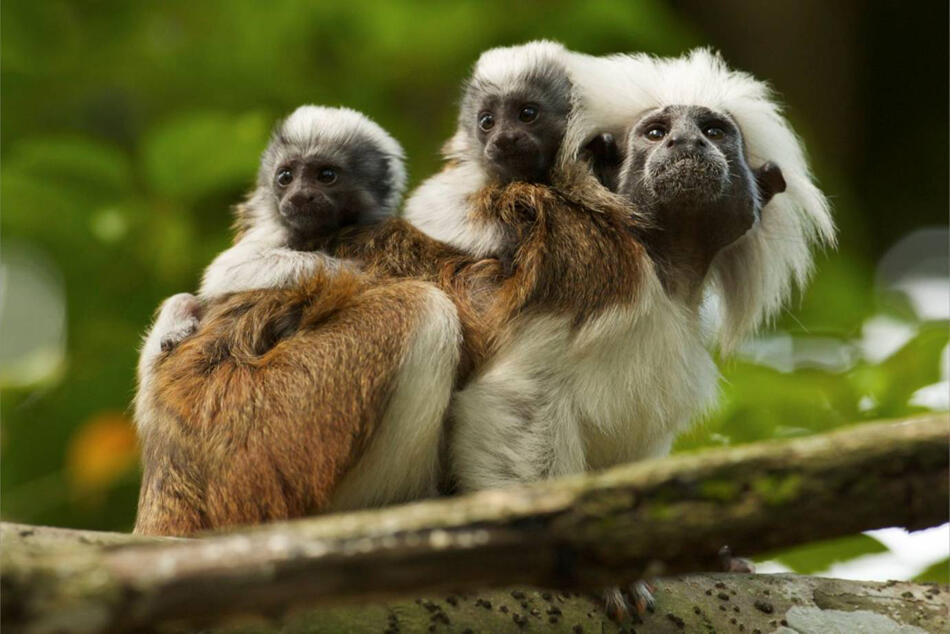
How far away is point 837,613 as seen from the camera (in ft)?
13.6

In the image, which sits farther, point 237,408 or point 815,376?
point 815,376

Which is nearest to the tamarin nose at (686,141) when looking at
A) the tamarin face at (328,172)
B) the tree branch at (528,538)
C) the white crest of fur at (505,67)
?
the white crest of fur at (505,67)

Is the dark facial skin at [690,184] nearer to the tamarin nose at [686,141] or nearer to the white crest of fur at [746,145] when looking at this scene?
the tamarin nose at [686,141]

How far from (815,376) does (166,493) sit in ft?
9.58

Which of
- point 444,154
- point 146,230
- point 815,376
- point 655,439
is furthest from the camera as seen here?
point 146,230

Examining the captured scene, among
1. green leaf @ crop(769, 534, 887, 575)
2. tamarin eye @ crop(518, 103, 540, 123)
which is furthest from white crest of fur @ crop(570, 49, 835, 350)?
green leaf @ crop(769, 534, 887, 575)

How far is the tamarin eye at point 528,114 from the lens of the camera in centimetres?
528

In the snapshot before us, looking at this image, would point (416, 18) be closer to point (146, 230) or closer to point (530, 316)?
point (146, 230)

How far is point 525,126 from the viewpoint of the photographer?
17.2 ft

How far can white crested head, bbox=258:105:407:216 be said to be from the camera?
19.6 ft

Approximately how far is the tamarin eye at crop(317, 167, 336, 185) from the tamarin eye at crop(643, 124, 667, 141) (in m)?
1.71

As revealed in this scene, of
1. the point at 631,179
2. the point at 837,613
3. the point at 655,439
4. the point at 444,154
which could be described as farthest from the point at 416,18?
the point at 837,613

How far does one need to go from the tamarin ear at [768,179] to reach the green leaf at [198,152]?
8.27ft

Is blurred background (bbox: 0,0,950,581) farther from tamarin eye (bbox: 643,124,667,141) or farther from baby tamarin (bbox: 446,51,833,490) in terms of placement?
tamarin eye (bbox: 643,124,667,141)
